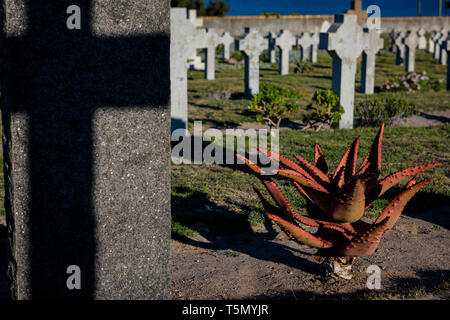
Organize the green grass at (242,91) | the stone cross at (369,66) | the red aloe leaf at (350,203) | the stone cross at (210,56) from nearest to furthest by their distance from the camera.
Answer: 1. the red aloe leaf at (350,203)
2. the green grass at (242,91)
3. the stone cross at (369,66)
4. the stone cross at (210,56)

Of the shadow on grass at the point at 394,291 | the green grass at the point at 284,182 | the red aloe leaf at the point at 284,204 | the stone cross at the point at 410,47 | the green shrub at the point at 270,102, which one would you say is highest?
the stone cross at the point at 410,47

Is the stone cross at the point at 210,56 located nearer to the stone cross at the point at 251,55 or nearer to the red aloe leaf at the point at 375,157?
the stone cross at the point at 251,55

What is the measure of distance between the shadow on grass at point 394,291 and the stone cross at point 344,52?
6372 millimetres

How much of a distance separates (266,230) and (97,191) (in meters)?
2.49

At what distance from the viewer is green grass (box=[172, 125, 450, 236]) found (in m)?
4.66

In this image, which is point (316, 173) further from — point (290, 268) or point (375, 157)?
point (290, 268)

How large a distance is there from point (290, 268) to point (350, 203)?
759 millimetres

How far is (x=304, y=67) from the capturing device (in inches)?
811

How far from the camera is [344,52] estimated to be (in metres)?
9.38

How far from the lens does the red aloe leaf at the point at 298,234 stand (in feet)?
10.2

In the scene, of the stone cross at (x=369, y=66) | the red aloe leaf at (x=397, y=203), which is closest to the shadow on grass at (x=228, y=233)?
the red aloe leaf at (x=397, y=203)

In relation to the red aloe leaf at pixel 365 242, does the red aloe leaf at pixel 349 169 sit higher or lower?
higher

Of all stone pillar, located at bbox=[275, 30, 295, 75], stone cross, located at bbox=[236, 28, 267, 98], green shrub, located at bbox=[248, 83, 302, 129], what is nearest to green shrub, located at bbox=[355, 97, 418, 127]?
green shrub, located at bbox=[248, 83, 302, 129]
